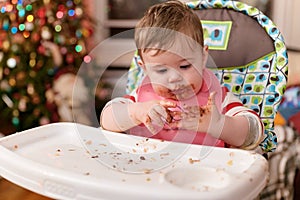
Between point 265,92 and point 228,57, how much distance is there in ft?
0.57

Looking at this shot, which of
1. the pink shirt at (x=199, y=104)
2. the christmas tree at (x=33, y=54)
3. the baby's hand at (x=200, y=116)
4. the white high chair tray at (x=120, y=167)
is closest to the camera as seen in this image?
the white high chair tray at (x=120, y=167)

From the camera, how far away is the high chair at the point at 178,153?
0.87 meters

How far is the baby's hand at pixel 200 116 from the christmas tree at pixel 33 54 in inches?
69.1

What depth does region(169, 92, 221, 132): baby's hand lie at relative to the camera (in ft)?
3.39

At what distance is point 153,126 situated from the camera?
3.71ft

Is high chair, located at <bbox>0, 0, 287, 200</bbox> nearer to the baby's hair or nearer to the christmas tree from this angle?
the baby's hair

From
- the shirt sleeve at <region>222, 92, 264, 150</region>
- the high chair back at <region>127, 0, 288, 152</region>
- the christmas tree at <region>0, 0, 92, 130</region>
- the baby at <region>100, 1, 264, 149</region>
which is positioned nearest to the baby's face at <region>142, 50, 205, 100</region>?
the baby at <region>100, 1, 264, 149</region>

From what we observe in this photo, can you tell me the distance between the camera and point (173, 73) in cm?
113

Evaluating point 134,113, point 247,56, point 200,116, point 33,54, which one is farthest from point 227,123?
point 33,54

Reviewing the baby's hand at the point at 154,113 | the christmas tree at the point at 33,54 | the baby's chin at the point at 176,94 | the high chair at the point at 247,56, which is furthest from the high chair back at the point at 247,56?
the christmas tree at the point at 33,54

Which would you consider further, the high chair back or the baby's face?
the high chair back

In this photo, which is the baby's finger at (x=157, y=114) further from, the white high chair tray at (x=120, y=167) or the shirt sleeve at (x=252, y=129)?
the shirt sleeve at (x=252, y=129)

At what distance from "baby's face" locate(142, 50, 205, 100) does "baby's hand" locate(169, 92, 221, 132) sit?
0.09 m

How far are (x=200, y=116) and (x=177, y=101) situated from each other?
0.18m
